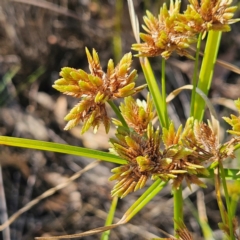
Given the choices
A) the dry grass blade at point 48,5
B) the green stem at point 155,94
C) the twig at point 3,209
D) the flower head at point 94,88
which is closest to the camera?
the flower head at point 94,88

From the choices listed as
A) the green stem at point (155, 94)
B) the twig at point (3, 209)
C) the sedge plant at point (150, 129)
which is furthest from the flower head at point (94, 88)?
the twig at point (3, 209)

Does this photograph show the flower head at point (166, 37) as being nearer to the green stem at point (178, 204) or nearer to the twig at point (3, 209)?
the green stem at point (178, 204)

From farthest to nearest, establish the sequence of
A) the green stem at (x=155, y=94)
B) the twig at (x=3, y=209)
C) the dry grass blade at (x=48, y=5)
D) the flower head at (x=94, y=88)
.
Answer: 1. the dry grass blade at (x=48, y=5)
2. the twig at (x=3, y=209)
3. the green stem at (x=155, y=94)
4. the flower head at (x=94, y=88)

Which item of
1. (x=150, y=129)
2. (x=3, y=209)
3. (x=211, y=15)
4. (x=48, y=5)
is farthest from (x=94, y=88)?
(x=48, y=5)

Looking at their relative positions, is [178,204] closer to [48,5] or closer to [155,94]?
[155,94]

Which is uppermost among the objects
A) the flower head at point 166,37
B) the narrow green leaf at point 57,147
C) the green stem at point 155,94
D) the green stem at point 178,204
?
the flower head at point 166,37

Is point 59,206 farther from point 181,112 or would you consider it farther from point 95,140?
point 181,112

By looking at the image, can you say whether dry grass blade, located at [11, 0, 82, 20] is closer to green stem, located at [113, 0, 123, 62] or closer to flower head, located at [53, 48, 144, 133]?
green stem, located at [113, 0, 123, 62]

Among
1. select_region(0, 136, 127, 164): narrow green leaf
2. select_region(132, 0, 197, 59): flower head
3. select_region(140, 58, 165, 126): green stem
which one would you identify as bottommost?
select_region(0, 136, 127, 164): narrow green leaf

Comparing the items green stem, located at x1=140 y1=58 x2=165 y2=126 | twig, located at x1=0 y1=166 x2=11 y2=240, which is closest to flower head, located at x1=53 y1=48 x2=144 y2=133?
green stem, located at x1=140 y1=58 x2=165 y2=126
